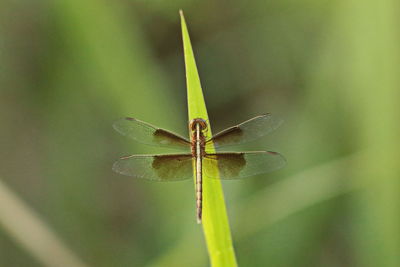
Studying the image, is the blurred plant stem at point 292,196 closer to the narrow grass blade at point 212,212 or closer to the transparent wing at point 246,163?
the transparent wing at point 246,163

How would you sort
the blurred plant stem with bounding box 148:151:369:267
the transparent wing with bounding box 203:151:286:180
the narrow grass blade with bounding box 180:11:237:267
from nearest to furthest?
1. the narrow grass blade with bounding box 180:11:237:267
2. the transparent wing with bounding box 203:151:286:180
3. the blurred plant stem with bounding box 148:151:369:267

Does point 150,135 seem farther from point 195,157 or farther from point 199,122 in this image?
point 199,122

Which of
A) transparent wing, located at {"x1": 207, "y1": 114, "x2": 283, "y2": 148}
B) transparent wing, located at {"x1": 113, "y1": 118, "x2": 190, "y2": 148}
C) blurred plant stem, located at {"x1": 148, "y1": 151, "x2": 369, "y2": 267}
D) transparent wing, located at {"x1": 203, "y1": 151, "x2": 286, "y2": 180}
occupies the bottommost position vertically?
blurred plant stem, located at {"x1": 148, "y1": 151, "x2": 369, "y2": 267}

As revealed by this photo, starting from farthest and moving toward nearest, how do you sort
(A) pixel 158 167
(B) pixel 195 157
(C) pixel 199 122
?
(A) pixel 158 167 → (B) pixel 195 157 → (C) pixel 199 122

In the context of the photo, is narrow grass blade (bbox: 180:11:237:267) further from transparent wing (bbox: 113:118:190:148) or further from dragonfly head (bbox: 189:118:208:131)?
transparent wing (bbox: 113:118:190:148)

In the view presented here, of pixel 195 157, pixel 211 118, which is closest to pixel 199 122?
pixel 195 157

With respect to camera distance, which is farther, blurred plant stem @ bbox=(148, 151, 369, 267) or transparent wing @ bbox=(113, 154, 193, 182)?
blurred plant stem @ bbox=(148, 151, 369, 267)

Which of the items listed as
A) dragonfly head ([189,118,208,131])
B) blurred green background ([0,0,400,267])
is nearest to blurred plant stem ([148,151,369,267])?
blurred green background ([0,0,400,267])

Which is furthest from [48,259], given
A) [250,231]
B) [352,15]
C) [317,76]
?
[352,15]
